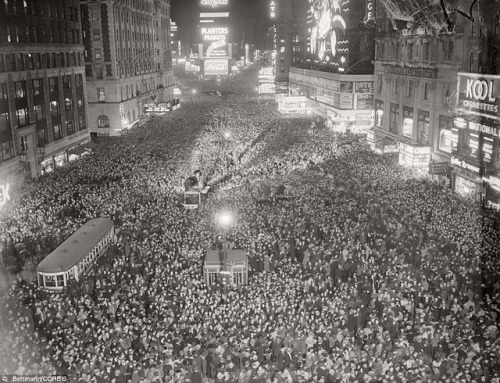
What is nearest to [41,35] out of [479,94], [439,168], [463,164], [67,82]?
[67,82]

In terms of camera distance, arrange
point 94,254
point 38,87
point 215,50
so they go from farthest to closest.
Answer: point 215,50, point 38,87, point 94,254

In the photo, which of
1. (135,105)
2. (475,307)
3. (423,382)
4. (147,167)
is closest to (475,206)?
Answer: (475,307)

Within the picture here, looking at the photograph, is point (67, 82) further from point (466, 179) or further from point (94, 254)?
point (466, 179)

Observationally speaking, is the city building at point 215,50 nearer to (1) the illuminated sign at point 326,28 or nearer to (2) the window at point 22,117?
(1) the illuminated sign at point 326,28

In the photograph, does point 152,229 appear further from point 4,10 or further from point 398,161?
point 4,10

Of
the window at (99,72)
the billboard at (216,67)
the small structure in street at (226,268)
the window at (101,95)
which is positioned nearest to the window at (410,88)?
the small structure in street at (226,268)

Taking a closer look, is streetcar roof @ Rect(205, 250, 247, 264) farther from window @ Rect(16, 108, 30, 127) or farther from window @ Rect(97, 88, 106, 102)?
window @ Rect(97, 88, 106, 102)
